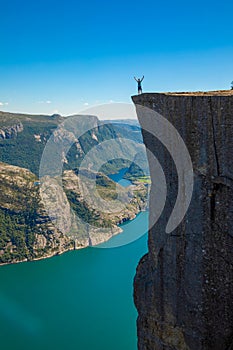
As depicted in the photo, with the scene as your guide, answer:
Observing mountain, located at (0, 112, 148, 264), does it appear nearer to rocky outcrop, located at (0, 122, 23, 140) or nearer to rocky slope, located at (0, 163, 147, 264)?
rocky slope, located at (0, 163, 147, 264)

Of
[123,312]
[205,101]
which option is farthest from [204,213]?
[123,312]

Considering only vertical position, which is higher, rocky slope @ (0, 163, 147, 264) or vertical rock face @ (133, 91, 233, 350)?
vertical rock face @ (133, 91, 233, 350)

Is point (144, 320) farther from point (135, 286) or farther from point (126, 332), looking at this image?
point (126, 332)

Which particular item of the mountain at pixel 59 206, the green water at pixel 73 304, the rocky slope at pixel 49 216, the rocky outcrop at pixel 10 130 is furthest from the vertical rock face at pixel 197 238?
the rocky outcrop at pixel 10 130

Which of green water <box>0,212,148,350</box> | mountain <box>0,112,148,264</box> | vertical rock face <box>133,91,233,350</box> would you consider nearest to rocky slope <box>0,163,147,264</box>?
mountain <box>0,112,148,264</box>

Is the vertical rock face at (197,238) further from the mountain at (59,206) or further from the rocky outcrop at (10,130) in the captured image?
the rocky outcrop at (10,130)

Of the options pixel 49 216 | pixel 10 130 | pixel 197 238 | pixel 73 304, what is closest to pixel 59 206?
pixel 49 216
